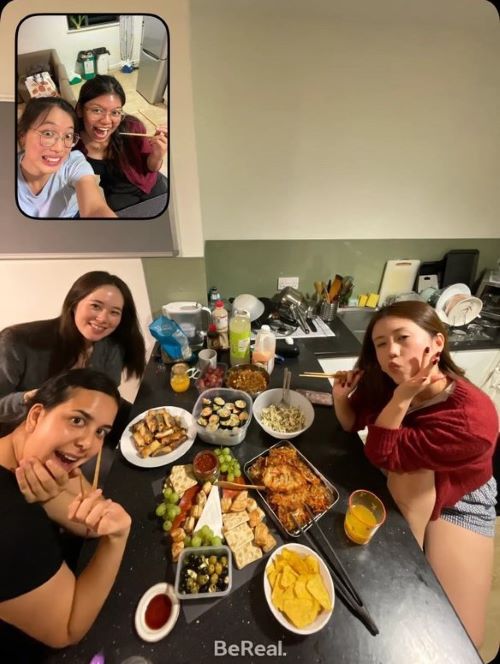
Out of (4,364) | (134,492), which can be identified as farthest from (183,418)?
(4,364)

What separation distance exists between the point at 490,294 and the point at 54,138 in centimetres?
236

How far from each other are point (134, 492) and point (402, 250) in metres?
1.86

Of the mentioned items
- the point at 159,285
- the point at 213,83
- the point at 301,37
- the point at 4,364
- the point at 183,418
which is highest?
the point at 301,37

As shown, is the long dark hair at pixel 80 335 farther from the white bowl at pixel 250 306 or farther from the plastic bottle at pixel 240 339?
the white bowl at pixel 250 306

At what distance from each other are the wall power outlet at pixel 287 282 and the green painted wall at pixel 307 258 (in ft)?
0.09

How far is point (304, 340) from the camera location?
5.23ft

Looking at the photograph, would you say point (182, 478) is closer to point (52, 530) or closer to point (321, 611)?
point (52, 530)

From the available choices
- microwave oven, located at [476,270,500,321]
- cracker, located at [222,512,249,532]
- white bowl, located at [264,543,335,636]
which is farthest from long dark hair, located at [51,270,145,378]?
microwave oven, located at [476,270,500,321]

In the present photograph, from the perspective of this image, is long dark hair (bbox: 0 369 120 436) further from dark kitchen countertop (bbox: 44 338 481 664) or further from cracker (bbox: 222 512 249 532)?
cracker (bbox: 222 512 249 532)

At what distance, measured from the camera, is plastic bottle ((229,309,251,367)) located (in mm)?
1253

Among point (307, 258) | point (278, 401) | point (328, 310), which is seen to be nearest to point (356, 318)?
point (328, 310)

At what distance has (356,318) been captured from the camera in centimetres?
188

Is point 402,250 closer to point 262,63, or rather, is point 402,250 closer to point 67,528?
point 262,63

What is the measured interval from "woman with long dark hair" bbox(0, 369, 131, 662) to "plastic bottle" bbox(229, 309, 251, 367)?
0.64 metres
